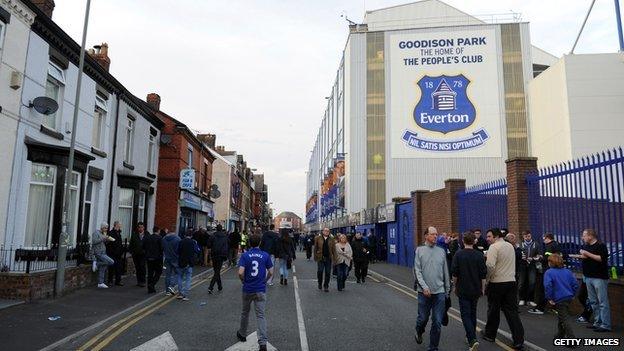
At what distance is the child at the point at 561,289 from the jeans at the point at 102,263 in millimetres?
11349

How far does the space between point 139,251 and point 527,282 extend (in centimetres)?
1084

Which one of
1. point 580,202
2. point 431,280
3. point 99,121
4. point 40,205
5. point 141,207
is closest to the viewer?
point 431,280

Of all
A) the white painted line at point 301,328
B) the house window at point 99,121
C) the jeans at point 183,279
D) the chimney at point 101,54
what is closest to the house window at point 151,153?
the chimney at point 101,54

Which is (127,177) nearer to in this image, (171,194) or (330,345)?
(171,194)

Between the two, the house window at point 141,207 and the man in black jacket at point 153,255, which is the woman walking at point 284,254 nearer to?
the man in black jacket at point 153,255

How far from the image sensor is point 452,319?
9.45 m

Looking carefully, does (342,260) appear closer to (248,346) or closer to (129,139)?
(248,346)

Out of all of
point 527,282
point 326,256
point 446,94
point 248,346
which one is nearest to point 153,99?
point 326,256

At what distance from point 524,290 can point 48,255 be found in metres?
12.5

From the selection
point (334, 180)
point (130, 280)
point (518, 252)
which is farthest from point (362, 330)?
point (334, 180)

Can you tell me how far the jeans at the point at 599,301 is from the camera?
26.8 ft

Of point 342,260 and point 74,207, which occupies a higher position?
point 74,207

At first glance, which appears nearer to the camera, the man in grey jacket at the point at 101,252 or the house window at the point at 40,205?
the house window at the point at 40,205

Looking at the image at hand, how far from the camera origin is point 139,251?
13.6m
